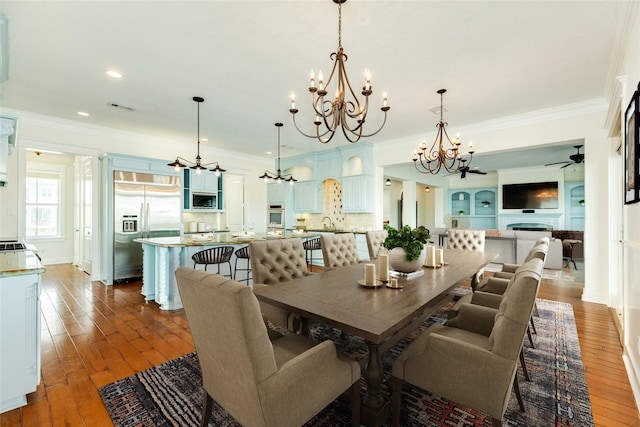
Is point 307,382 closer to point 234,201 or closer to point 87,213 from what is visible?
point 87,213

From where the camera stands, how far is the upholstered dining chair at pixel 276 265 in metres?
2.33

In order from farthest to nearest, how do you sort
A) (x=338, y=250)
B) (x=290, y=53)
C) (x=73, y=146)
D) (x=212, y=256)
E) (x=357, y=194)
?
1. (x=357, y=194)
2. (x=73, y=146)
3. (x=212, y=256)
4. (x=338, y=250)
5. (x=290, y=53)

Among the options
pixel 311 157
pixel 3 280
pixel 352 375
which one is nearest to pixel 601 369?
pixel 352 375

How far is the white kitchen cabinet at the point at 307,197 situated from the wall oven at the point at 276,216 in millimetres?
406

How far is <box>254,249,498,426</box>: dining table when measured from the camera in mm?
1423

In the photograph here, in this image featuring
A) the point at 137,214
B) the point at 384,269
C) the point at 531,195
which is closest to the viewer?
the point at 384,269

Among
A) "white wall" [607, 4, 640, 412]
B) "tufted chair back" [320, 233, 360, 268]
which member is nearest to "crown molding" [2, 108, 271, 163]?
"tufted chair back" [320, 233, 360, 268]

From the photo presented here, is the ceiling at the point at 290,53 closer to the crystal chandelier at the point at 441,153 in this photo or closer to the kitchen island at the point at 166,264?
the crystal chandelier at the point at 441,153

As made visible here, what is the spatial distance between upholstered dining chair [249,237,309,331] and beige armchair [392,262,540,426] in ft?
3.44

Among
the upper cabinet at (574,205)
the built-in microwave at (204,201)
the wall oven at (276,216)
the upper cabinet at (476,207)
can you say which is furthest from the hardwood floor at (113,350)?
the upper cabinet at (476,207)

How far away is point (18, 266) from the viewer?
6.26ft

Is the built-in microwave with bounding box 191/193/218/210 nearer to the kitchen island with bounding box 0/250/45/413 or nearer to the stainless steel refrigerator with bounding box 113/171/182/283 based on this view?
the stainless steel refrigerator with bounding box 113/171/182/283

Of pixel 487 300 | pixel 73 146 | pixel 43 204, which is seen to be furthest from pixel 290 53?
pixel 43 204

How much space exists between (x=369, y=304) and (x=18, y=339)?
2195mm
